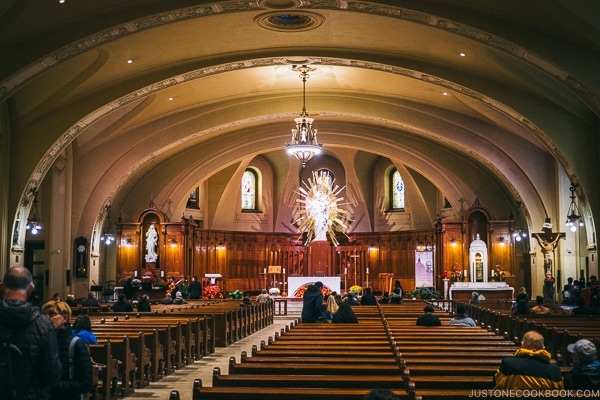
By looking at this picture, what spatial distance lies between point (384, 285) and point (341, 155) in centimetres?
551

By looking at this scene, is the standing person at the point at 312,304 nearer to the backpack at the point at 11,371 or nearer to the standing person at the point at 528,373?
the standing person at the point at 528,373

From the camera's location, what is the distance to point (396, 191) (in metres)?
31.4

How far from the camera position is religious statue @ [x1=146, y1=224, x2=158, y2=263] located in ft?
87.0

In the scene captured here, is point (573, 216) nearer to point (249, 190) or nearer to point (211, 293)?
point (211, 293)

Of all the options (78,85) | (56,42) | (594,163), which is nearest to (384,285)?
(594,163)

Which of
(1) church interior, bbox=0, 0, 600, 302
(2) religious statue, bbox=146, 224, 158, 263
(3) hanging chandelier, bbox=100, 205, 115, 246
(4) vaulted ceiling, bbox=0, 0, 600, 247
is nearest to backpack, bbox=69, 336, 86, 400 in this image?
(4) vaulted ceiling, bbox=0, 0, 600, 247

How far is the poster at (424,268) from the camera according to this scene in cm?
2853

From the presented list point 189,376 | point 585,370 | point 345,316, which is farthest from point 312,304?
point 585,370

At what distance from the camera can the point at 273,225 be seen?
32188 mm

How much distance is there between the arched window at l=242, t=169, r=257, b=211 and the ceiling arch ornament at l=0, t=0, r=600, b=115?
56.8ft

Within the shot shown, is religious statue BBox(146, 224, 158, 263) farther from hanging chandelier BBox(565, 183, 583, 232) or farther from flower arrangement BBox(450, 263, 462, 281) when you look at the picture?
hanging chandelier BBox(565, 183, 583, 232)

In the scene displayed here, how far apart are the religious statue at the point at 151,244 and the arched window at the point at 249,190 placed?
5.97m

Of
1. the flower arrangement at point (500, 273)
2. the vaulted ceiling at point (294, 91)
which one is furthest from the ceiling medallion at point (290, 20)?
the flower arrangement at point (500, 273)

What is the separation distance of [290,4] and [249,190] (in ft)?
57.9
